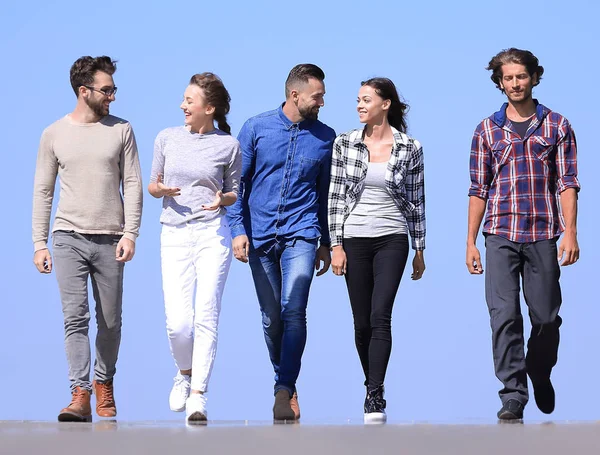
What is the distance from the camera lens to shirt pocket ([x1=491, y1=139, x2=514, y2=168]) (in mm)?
7910

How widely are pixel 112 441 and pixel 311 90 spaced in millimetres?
3831

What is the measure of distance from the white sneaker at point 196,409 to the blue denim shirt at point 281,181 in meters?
1.35

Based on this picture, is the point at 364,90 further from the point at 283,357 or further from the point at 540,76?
the point at 283,357

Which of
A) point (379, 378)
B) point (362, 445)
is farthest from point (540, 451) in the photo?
point (379, 378)

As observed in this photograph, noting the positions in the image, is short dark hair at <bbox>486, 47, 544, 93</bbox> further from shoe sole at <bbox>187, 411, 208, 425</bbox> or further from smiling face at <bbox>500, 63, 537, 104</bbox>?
shoe sole at <bbox>187, 411, 208, 425</bbox>

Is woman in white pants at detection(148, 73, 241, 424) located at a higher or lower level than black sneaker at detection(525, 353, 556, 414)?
higher

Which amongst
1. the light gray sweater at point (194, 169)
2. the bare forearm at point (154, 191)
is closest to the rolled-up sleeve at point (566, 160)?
the light gray sweater at point (194, 169)

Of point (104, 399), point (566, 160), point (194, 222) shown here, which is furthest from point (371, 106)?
point (104, 399)

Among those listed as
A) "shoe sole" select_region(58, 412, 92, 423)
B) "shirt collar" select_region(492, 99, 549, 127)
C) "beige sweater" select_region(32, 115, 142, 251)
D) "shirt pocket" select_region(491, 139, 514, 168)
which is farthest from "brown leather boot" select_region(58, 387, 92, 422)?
"shirt collar" select_region(492, 99, 549, 127)

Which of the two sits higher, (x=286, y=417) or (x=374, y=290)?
(x=374, y=290)

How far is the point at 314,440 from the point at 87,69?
4.06 meters

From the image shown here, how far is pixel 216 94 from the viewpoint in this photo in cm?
788

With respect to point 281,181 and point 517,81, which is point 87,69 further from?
point 517,81

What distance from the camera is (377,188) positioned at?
8.02m
